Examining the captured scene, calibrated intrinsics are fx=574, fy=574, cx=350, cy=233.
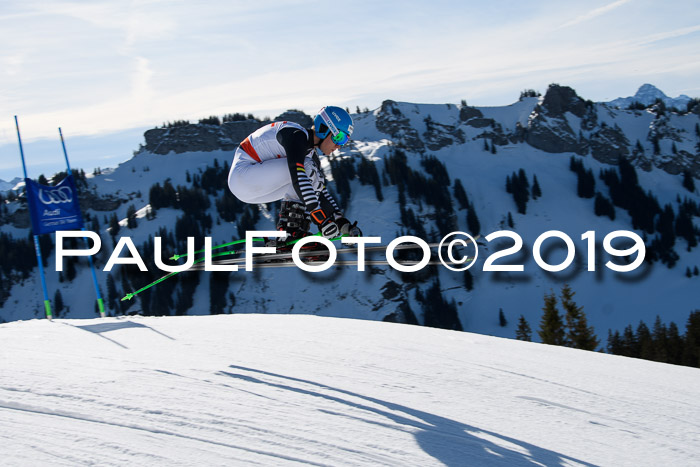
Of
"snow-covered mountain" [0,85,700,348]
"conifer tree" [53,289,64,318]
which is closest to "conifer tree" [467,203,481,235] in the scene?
"snow-covered mountain" [0,85,700,348]

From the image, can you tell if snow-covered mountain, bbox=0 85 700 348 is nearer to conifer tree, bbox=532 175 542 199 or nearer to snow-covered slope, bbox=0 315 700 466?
conifer tree, bbox=532 175 542 199

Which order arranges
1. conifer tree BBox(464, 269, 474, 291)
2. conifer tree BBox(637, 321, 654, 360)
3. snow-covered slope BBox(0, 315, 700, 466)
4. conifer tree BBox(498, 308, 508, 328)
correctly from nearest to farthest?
snow-covered slope BBox(0, 315, 700, 466), conifer tree BBox(637, 321, 654, 360), conifer tree BBox(498, 308, 508, 328), conifer tree BBox(464, 269, 474, 291)

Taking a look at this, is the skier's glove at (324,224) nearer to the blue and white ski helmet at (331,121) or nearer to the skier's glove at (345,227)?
the skier's glove at (345,227)

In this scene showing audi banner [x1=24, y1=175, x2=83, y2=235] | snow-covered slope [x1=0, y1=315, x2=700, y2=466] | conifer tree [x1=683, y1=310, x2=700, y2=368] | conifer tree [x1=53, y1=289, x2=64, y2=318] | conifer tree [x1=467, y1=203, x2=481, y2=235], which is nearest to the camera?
snow-covered slope [x1=0, y1=315, x2=700, y2=466]

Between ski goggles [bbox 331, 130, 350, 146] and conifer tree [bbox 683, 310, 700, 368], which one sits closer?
ski goggles [bbox 331, 130, 350, 146]

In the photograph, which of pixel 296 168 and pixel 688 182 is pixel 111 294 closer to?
pixel 296 168

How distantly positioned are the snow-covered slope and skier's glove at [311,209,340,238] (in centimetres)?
168

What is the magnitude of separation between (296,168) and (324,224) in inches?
30.5

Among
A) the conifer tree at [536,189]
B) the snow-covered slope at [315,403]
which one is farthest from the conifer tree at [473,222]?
the snow-covered slope at [315,403]

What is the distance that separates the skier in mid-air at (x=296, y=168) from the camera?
7.13 metres

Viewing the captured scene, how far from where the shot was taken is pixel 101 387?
5168 mm

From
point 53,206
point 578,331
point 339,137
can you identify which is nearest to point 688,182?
point 578,331

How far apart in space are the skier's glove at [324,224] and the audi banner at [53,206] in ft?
33.9

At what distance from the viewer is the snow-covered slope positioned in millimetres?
4125
